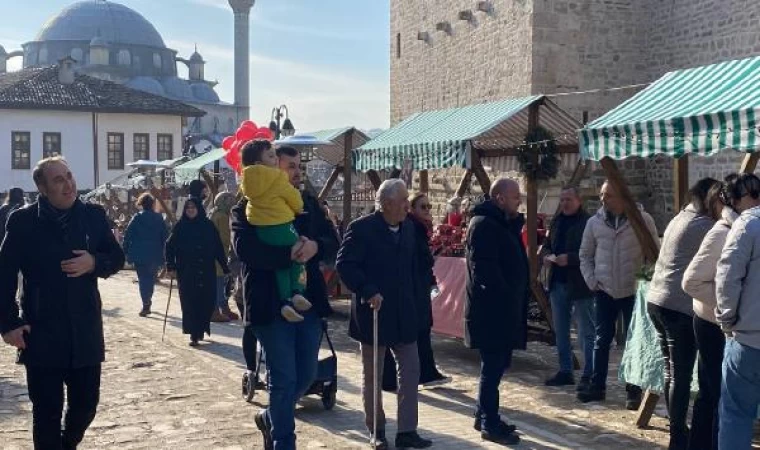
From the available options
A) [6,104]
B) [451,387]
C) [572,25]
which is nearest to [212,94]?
[6,104]

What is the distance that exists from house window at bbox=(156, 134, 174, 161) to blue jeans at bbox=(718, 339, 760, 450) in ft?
154

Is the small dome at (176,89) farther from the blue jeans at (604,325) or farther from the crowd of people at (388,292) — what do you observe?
the crowd of people at (388,292)

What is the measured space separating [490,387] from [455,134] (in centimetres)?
425

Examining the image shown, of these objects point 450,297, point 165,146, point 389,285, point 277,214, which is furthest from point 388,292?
point 165,146

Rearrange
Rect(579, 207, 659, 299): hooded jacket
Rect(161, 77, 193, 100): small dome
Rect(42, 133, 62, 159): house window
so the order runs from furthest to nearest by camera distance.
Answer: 1. Rect(161, 77, 193, 100): small dome
2. Rect(42, 133, 62, 159): house window
3. Rect(579, 207, 659, 299): hooded jacket

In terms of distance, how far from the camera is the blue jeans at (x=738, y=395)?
454cm

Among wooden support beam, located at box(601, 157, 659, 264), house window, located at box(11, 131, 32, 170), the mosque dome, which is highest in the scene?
the mosque dome

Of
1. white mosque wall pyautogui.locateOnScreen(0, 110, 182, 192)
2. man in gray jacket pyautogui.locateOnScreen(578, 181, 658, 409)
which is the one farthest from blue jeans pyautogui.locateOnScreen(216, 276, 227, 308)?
white mosque wall pyautogui.locateOnScreen(0, 110, 182, 192)

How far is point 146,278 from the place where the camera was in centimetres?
Answer: 1305

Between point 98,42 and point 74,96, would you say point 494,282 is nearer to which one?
point 74,96

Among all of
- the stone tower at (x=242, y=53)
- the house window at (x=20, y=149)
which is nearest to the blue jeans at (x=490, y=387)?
the house window at (x=20, y=149)

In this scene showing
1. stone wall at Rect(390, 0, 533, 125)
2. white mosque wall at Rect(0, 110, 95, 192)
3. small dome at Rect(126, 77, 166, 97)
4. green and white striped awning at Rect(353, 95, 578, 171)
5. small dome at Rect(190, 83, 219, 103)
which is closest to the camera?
green and white striped awning at Rect(353, 95, 578, 171)

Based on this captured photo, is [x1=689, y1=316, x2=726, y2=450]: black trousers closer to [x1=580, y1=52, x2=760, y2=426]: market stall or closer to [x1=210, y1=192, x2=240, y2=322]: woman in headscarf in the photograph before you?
[x1=580, y1=52, x2=760, y2=426]: market stall

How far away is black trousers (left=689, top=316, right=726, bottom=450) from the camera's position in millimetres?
5082
